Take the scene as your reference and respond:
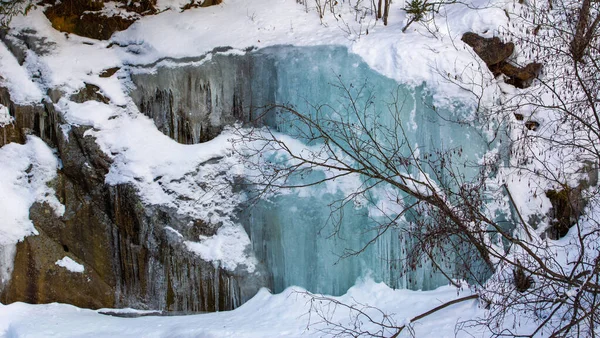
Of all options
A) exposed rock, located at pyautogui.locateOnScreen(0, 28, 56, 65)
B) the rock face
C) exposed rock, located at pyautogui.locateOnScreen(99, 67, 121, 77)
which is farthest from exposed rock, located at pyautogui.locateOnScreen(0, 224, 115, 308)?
exposed rock, located at pyautogui.locateOnScreen(0, 28, 56, 65)

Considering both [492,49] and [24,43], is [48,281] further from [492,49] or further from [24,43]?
[492,49]

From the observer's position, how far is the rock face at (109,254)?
26.3 feet

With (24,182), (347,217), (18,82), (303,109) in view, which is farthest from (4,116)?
(347,217)

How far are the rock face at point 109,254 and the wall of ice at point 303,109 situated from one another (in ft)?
1.87

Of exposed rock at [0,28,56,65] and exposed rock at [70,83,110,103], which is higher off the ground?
exposed rock at [0,28,56,65]

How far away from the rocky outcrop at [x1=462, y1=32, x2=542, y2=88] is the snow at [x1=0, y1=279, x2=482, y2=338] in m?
2.92

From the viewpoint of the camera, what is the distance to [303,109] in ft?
27.8

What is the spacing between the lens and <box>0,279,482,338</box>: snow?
719cm

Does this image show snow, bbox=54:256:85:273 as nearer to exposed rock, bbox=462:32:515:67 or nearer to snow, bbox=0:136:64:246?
snow, bbox=0:136:64:246

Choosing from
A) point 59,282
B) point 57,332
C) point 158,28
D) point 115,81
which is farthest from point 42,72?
point 57,332

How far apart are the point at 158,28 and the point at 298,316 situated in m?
4.12

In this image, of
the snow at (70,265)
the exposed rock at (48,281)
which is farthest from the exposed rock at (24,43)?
the snow at (70,265)

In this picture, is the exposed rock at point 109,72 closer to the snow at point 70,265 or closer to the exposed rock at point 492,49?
the snow at point 70,265

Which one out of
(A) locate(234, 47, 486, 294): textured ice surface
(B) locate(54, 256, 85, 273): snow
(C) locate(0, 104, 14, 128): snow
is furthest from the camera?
(C) locate(0, 104, 14, 128): snow
